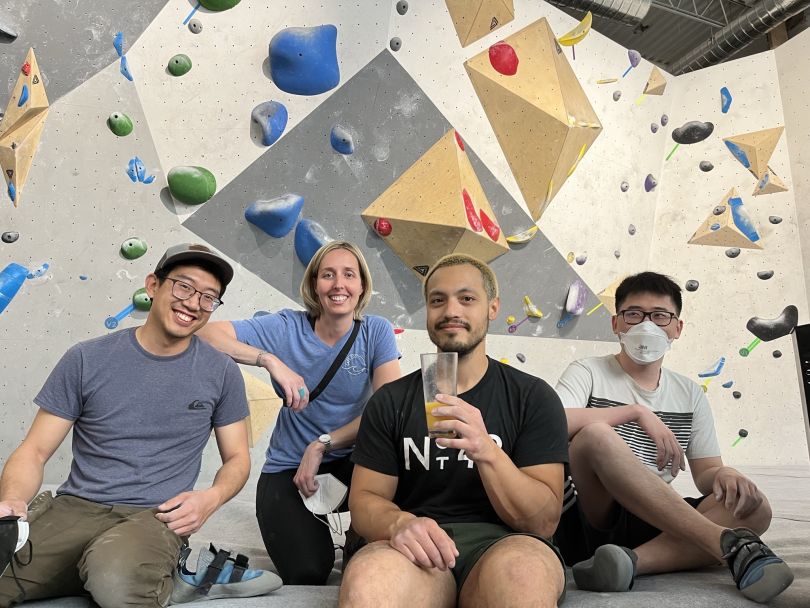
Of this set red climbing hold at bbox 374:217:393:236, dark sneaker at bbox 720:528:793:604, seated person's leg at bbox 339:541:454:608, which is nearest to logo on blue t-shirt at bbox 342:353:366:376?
seated person's leg at bbox 339:541:454:608

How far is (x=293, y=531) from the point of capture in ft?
6.23

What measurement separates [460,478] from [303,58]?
2.61 meters

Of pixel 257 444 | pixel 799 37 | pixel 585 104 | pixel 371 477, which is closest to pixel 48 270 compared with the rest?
pixel 257 444

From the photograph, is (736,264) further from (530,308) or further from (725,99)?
(530,308)

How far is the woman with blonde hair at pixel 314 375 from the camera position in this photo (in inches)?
74.5

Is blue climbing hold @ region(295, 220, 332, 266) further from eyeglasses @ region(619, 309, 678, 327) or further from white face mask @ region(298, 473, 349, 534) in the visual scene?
eyeglasses @ region(619, 309, 678, 327)

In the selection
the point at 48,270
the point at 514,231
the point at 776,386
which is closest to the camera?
the point at 48,270

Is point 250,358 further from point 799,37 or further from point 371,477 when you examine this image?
point 799,37

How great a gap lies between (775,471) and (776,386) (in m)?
0.76

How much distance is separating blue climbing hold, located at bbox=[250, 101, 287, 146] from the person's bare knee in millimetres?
2646

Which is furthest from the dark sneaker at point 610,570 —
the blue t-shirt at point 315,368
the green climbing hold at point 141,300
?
the green climbing hold at point 141,300

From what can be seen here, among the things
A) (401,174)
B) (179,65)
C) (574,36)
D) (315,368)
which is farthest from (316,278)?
(574,36)

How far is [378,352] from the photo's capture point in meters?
2.10

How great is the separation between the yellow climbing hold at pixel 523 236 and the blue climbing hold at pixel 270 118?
1.55m
